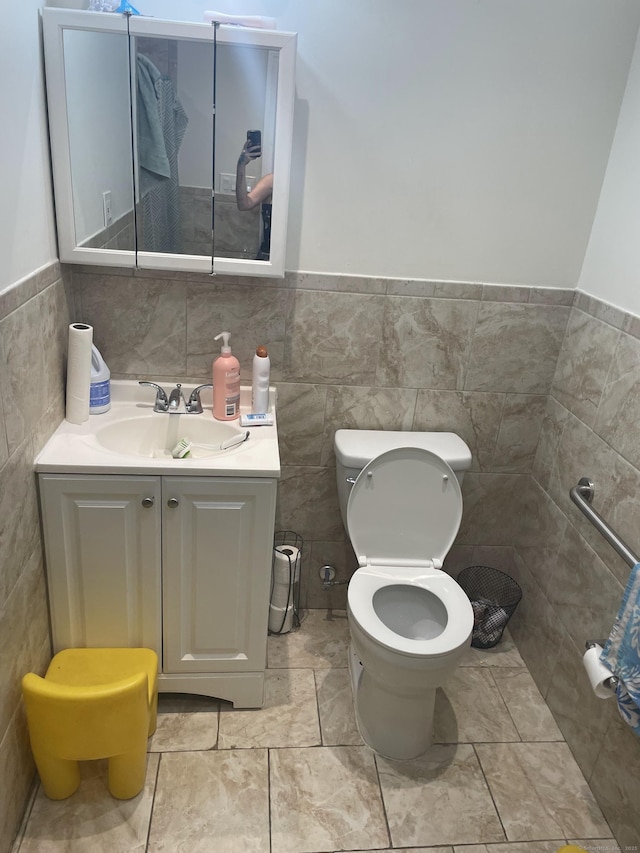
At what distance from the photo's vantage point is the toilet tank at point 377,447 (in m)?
1.97

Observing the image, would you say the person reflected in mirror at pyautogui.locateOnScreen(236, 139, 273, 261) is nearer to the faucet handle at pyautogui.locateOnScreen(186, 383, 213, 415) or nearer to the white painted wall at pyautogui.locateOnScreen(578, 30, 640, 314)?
the faucet handle at pyautogui.locateOnScreen(186, 383, 213, 415)

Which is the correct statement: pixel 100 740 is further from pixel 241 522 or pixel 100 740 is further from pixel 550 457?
pixel 550 457

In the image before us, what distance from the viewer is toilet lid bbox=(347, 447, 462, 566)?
6.32 feet

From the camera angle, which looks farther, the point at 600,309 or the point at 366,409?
the point at 366,409

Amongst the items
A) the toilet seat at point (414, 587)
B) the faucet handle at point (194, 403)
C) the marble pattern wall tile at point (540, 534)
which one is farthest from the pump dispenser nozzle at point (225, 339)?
the marble pattern wall tile at point (540, 534)

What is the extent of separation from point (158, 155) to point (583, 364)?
1.39 metres

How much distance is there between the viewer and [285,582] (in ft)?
7.20

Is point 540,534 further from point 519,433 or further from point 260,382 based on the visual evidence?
point 260,382

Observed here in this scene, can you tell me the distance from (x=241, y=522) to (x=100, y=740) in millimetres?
622

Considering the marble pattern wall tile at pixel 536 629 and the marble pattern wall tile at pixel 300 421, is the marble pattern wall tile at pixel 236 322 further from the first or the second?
the marble pattern wall tile at pixel 536 629

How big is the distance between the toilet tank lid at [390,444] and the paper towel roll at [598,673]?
0.66 meters

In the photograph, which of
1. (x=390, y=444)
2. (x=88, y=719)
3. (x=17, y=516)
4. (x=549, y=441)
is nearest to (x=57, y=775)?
(x=88, y=719)

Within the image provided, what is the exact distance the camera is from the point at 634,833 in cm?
157

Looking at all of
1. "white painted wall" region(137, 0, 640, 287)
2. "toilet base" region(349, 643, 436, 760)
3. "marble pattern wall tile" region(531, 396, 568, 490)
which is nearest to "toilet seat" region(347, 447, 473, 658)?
"toilet base" region(349, 643, 436, 760)
